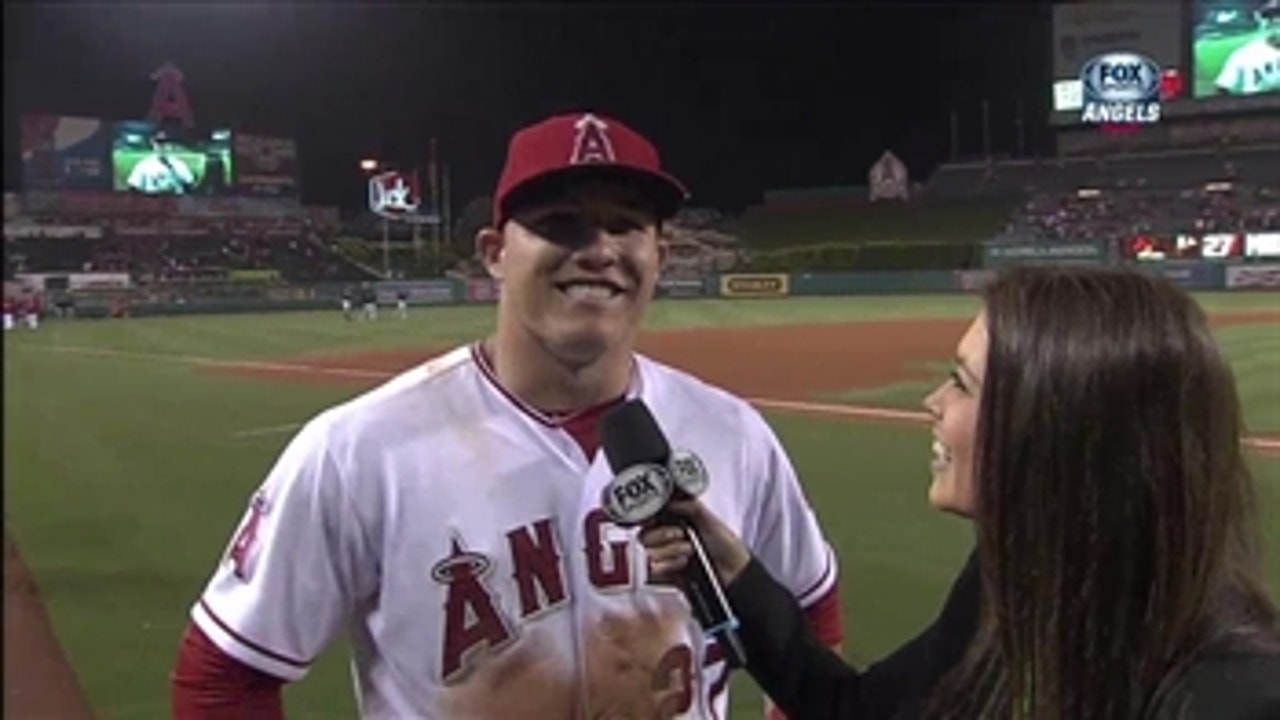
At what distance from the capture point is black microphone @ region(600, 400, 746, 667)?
4.39ft

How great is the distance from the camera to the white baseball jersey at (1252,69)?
141 inches

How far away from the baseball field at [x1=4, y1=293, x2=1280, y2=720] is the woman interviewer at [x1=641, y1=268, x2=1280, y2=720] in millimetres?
400

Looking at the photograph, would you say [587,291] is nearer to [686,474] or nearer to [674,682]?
[686,474]

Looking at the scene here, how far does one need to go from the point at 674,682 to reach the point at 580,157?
722 millimetres

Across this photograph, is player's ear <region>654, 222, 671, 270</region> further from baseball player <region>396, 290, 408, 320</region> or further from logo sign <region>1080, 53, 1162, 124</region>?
baseball player <region>396, 290, 408, 320</region>

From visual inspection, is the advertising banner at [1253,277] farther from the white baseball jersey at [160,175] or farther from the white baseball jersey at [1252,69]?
the white baseball jersey at [160,175]

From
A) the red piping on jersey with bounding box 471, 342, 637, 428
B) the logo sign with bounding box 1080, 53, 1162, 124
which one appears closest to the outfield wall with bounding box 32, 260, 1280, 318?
the logo sign with bounding box 1080, 53, 1162, 124

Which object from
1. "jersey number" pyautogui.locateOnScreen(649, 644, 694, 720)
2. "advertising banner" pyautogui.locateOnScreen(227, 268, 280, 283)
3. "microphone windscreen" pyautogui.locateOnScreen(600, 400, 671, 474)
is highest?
"advertising banner" pyautogui.locateOnScreen(227, 268, 280, 283)

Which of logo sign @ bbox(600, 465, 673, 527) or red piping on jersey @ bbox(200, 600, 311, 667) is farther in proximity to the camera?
red piping on jersey @ bbox(200, 600, 311, 667)

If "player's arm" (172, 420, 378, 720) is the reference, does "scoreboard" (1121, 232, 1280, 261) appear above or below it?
above

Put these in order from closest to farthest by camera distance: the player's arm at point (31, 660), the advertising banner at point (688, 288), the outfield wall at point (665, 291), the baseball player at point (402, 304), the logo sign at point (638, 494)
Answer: the player's arm at point (31, 660) → the logo sign at point (638, 494) → the baseball player at point (402, 304) → the outfield wall at point (665, 291) → the advertising banner at point (688, 288)

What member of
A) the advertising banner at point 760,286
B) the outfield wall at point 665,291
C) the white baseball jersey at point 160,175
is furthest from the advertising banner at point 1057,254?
the advertising banner at point 760,286

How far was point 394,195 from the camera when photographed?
362 cm

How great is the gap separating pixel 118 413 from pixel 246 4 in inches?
331
